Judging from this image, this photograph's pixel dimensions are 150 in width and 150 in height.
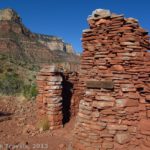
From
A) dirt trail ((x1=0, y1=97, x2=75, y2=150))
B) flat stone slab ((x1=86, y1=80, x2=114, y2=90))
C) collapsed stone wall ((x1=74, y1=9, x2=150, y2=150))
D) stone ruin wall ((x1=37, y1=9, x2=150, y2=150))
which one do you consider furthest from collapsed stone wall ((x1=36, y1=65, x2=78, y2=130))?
flat stone slab ((x1=86, y1=80, x2=114, y2=90))

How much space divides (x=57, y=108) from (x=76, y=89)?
1.47 m

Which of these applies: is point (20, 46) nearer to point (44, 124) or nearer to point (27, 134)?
point (44, 124)

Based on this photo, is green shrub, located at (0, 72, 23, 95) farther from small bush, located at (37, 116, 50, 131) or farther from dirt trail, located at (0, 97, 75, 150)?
small bush, located at (37, 116, 50, 131)

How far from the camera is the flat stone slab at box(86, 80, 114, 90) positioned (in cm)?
630

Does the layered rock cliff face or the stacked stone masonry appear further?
the layered rock cliff face

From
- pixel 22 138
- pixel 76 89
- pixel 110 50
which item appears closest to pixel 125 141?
pixel 110 50

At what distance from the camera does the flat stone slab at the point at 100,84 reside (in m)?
6.30

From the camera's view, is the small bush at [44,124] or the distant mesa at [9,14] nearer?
the small bush at [44,124]

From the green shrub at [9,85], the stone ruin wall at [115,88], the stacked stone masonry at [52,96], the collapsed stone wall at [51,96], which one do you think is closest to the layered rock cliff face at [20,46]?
the green shrub at [9,85]

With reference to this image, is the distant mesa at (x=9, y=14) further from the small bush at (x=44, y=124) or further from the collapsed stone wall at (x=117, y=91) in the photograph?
the collapsed stone wall at (x=117, y=91)

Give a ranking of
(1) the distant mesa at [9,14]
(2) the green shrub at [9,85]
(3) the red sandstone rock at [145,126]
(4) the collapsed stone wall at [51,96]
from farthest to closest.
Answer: (1) the distant mesa at [9,14]
(2) the green shrub at [9,85]
(4) the collapsed stone wall at [51,96]
(3) the red sandstone rock at [145,126]

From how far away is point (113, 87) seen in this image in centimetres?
634

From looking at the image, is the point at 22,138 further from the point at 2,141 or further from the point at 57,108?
the point at 57,108

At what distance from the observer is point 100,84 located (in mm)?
6430
